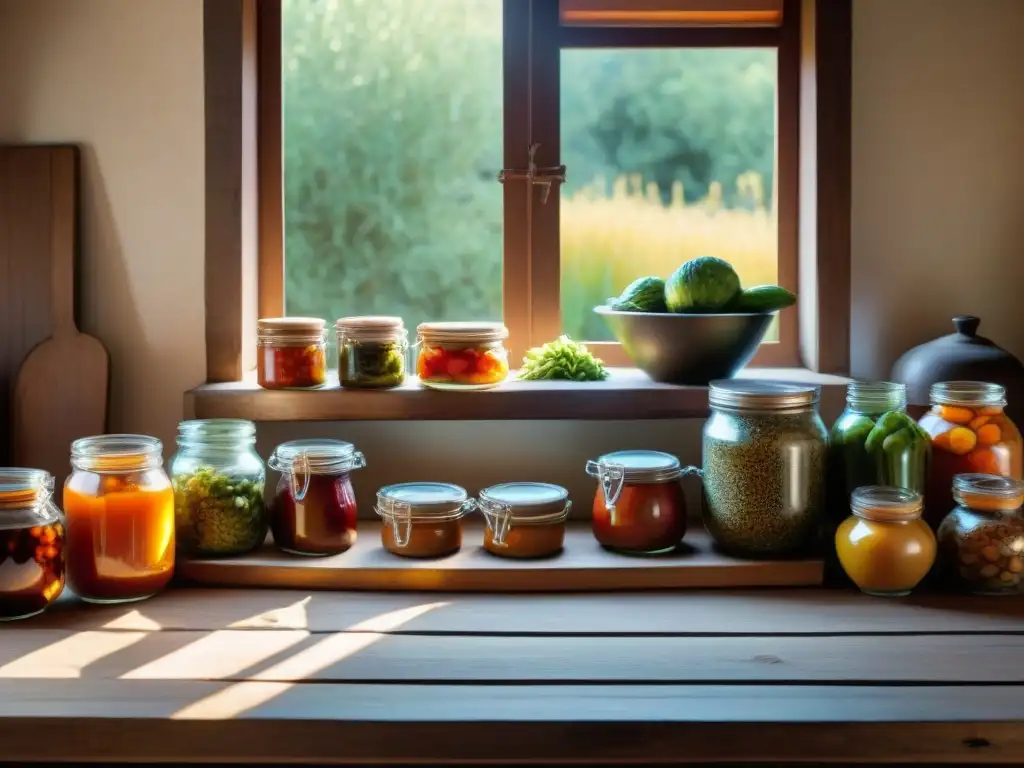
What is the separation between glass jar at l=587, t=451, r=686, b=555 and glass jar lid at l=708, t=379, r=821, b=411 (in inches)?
5.0

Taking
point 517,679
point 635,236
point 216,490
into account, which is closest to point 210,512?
point 216,490

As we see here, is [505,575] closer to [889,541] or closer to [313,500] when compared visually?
[313,500]

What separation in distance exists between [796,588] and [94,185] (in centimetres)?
135

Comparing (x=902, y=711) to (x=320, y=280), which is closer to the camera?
(x=902, y=711)

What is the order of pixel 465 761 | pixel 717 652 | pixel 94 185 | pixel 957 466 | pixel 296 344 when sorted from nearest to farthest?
pixel 465 761 → pixel 717 652 → pixel 957 466 → pixel 296 344 → pixel 94 185

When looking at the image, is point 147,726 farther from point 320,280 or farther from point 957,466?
point 957,466

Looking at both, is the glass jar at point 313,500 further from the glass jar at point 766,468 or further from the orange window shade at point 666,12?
the orange window shade at point 666,12

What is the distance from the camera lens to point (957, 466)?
1.60m

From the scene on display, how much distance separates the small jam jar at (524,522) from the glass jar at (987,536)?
552 millimetres

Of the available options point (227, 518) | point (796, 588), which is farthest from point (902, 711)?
point (227, 518)

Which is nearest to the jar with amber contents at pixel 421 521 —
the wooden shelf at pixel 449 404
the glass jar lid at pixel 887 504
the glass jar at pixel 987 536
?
the wooden shelf at pixel 449 404

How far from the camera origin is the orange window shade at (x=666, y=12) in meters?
1.92

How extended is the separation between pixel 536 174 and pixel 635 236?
218mm

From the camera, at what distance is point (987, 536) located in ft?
4.85
